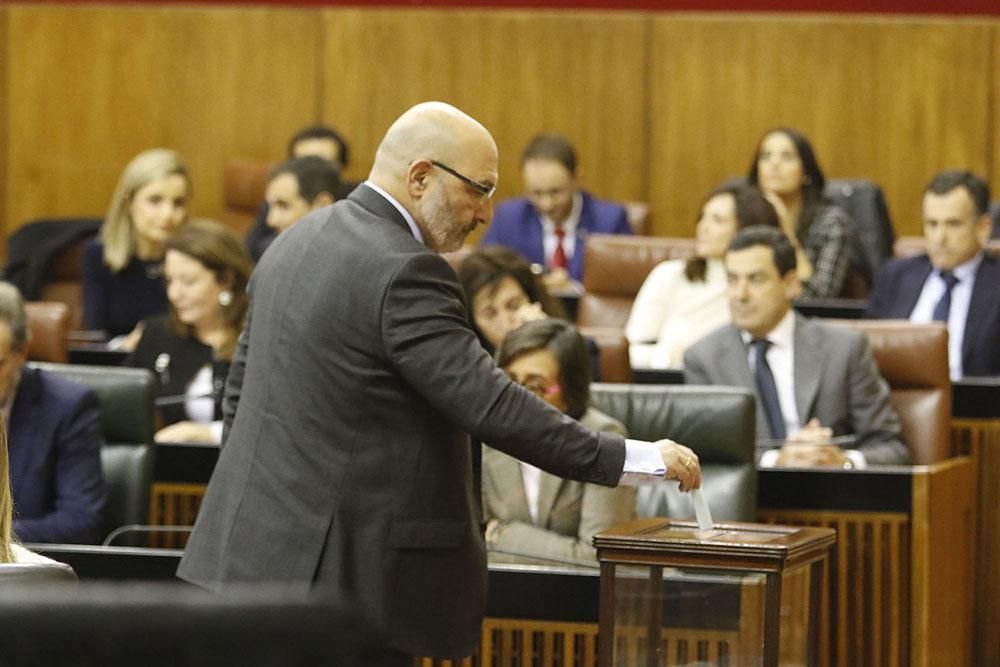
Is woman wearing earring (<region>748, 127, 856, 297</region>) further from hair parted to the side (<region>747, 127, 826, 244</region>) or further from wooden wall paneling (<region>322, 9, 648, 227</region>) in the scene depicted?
wooden wall paneling (<region>322, 9, 648, 227</region>)

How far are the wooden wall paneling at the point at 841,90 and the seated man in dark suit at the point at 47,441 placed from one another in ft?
15.0

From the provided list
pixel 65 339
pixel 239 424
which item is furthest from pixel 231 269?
pixel 239 424

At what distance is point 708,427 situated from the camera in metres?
3.64

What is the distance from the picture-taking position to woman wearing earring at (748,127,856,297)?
5977 mm

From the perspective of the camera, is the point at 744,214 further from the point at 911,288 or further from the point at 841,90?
the point at 841,90

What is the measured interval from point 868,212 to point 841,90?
4.11ft

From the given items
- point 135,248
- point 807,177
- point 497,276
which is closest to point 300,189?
point 135,248

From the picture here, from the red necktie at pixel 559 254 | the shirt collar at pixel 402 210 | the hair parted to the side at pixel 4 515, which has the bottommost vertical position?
the hair parted to the side at pixel 4 515

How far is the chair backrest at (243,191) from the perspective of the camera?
24.9 ft

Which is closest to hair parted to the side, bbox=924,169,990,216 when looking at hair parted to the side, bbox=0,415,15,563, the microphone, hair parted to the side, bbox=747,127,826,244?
hair parted to the side, bbox=747,127,826,244

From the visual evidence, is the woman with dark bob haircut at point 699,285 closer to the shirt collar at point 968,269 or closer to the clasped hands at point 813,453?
the shirt collar at point 968,269

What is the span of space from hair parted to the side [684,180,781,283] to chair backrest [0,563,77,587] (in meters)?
4.16

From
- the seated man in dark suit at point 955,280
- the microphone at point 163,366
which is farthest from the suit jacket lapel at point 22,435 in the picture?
the seated man in dark suit at point 955,280

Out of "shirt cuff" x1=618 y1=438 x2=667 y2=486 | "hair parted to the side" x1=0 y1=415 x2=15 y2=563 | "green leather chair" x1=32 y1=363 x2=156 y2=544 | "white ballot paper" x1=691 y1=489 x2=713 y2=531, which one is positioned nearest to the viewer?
"hair parted to the side" x1=0 y1=415 x2=15 y2=563
